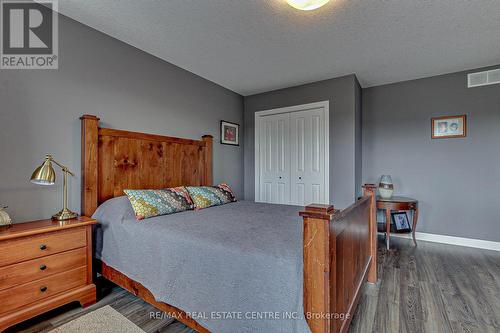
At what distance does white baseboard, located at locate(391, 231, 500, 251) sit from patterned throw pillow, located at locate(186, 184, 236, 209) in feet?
8.60

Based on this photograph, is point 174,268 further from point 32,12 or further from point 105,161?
point 32,12

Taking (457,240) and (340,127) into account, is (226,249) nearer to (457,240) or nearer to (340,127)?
(340,127)

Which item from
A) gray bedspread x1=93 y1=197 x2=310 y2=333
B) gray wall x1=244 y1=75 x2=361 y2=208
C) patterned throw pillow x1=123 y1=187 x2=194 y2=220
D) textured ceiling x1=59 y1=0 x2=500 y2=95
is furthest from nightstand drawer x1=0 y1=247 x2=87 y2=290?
gray wall x1=244 y1=75 x2=361 y2=208

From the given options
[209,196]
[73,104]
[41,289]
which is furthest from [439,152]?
[41,289]

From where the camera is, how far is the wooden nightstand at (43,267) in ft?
4.97

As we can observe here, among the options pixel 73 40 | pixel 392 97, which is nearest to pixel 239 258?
pixel 73 40

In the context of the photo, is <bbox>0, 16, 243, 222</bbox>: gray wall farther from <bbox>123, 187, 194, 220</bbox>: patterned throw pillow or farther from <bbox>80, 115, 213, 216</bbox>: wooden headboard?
<bbox>123, 187, 194, 220</bbox>: patterned throw pillow

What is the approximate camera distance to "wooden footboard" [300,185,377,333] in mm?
1062

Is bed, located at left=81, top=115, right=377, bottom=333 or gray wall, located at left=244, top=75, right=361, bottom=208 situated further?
gray wall, located at left=244, top=75, right=361, bottom=208

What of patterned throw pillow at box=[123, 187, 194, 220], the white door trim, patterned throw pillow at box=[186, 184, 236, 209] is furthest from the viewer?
the white door trim

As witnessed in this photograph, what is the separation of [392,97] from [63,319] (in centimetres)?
467

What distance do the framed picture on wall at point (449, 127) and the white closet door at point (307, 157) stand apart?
1.59 metres

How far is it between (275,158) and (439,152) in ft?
7.86

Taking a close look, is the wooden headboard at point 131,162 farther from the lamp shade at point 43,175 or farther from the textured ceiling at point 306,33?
the textured ceiling at point 306,33
